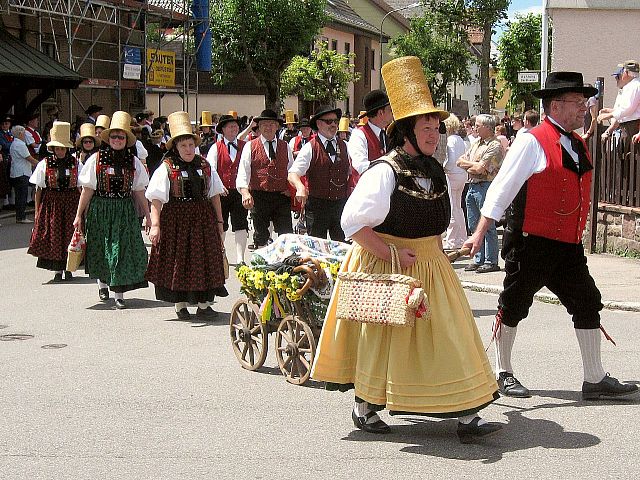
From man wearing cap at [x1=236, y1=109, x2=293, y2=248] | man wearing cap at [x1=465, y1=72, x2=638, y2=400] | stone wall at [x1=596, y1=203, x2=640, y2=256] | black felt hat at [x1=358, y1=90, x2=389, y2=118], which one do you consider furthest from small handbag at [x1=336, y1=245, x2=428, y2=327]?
stone wall at [x1=596, y1=203, x2=640, y2=256]

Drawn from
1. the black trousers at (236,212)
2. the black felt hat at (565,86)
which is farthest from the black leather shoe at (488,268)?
the black felt hat at (565,86)

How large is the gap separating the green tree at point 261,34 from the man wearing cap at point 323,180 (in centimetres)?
3455

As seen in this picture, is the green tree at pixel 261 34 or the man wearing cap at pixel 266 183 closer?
the man wearing cap at pixel 266 183

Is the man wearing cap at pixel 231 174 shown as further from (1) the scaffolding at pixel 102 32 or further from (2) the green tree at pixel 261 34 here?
(2) the green tree at pixel 261 34

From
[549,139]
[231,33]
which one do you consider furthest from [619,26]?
[231,33]

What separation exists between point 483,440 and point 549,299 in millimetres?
5303

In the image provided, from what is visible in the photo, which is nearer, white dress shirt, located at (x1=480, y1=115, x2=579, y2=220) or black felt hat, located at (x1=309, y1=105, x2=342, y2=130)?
white dress shirt, located at (x1=480, y1=115, x2=579, y2=220)

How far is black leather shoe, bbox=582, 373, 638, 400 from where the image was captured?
6879 mm

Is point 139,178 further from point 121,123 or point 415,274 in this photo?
point 415,274

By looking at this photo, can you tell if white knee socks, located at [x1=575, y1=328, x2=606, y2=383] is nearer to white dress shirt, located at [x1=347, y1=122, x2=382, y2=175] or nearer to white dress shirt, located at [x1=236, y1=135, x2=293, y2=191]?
white dress shirt, located at [x1=347, y1=122, x2=382, y2=175]

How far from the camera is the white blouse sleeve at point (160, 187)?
31.8 ft

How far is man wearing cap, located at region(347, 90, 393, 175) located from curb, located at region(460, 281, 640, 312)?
7.20 ft

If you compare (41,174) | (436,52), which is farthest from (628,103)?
(436,52)

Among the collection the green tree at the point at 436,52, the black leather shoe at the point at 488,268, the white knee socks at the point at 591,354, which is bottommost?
the black leather shoe at the point at 488,268
